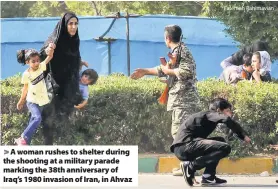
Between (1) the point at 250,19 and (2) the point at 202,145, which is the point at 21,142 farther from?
(1) the point at 250,19

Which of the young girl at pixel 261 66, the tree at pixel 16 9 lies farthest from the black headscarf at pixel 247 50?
the tree at pixel 16 9

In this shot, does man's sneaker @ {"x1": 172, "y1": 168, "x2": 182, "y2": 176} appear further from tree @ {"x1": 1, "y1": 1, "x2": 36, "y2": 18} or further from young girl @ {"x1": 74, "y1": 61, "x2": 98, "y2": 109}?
tree @ {"x1": 1, "y1": 1, "x2": 36, "y2": 18}

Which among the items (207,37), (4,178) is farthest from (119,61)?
(4,178)

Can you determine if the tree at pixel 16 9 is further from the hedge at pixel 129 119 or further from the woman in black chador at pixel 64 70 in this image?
the hedge at pixel 129 119

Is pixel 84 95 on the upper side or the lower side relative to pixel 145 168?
upper

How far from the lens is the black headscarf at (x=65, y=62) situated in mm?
7730

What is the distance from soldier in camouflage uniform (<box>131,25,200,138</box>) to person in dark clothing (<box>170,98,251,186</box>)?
0.35 m

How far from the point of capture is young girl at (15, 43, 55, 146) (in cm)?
771

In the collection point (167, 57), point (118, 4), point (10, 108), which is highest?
point (118, 4)

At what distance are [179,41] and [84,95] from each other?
4.10 ft

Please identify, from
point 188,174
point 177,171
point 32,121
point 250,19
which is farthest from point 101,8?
point 188,174

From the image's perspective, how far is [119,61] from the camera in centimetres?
938

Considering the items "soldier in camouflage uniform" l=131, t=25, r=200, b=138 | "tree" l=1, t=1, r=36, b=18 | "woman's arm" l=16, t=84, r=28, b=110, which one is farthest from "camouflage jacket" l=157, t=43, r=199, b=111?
A: "tree" l=1, t=1, r=36, b=18

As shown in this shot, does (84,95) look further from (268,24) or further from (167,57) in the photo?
(268,24)
